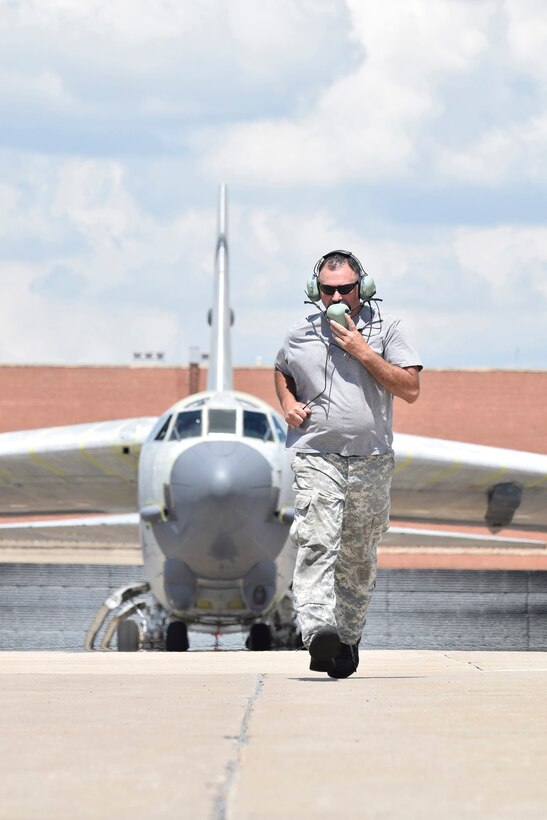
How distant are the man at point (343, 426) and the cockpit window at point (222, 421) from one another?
6.73 m

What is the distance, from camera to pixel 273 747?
8.96 feet

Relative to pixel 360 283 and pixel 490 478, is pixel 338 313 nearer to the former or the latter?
pixel 360 283

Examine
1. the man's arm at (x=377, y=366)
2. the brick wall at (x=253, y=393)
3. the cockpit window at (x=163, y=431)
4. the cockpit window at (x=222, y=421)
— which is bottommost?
the brick wall at (x=253, y=393)

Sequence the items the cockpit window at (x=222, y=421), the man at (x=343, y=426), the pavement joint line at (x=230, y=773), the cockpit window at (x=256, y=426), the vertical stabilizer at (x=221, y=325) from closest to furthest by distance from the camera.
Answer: the pavement joint line at (x=230, y=773) < the man at (x=343, y=426) < the cockpit window at (x=222, y=421) < the cockpit window at (x=256, y=426) < the vertical stabilizer at (x=221, y=325)

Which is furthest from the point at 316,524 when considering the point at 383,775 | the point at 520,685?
the point at 383,775

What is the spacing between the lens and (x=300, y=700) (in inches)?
156

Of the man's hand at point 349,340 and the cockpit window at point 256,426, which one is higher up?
the man's hand at point 349,340

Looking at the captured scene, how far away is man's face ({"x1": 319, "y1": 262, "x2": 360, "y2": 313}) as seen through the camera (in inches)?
215

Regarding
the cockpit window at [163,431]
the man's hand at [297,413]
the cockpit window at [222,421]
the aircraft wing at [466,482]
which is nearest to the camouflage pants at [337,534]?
the man's hand at [297,413]

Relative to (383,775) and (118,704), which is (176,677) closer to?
(118,704)

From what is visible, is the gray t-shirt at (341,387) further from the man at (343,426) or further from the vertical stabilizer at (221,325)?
the vertical stabilizer at (221,325)

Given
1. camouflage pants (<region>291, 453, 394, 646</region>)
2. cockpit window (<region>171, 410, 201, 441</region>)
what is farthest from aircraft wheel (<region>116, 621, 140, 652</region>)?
camouflage pants (<region>291, 453, 394, 646</region>)

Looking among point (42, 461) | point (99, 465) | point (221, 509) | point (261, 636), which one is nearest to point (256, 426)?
point (221, 509)

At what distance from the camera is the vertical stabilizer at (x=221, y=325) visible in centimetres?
1695
